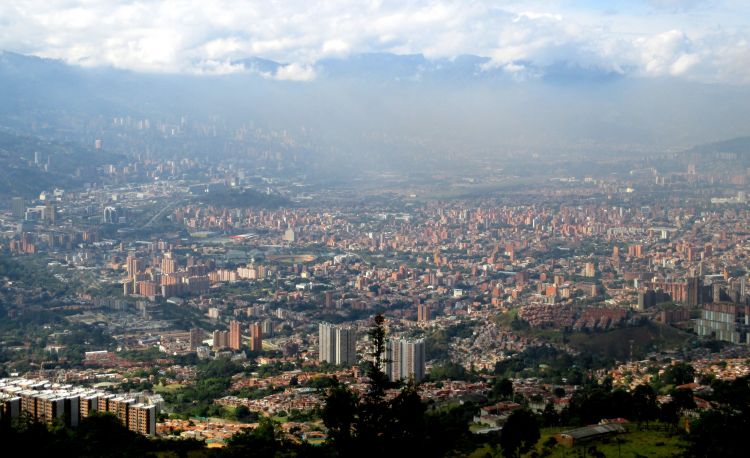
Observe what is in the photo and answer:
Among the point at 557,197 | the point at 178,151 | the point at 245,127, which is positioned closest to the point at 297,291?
the point at 557,197

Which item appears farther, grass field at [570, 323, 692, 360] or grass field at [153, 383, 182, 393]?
grass field at [570, 323, 692, 360]

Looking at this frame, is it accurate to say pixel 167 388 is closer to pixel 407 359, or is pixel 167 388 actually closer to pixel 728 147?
pixel 407 359

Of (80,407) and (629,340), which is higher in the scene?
(80,407)

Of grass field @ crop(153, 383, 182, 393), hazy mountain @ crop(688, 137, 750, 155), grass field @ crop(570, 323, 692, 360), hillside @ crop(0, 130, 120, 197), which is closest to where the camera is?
grass field @ crop(153, 383, 182, 393)

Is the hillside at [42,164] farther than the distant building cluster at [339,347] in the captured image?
Yes

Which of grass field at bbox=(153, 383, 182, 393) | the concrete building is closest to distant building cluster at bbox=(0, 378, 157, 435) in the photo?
grass field at bbox=(153, 383, 182, 393)

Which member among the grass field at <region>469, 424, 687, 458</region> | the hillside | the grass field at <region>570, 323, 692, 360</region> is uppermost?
the hillside

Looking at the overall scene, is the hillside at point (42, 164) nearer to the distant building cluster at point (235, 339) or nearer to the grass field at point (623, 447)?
the distant building cluster at point (235, 339)

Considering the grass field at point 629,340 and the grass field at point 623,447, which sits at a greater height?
the grass field at point 623,447

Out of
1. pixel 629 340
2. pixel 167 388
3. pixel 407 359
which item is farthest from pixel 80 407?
pixel 629 340

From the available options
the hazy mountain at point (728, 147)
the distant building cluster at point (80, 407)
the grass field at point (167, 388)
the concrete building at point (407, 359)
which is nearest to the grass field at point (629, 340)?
the concrete building at point (407, 359)

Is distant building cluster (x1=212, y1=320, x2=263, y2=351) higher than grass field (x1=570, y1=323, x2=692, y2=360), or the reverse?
grass field (x1=570, y1=323, x2=692, y2=360)

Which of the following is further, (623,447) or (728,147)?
(728,147)

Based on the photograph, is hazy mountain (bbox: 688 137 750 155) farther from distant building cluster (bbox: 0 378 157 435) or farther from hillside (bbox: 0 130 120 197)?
distant building cluster (bbox: 0 378 157 435)
